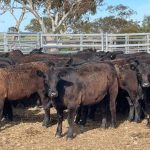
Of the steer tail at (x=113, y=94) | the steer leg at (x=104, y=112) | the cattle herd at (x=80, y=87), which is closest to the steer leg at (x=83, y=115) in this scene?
the cattle herd at (x=80, y=87)

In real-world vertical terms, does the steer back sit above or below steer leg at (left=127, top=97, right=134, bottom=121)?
above

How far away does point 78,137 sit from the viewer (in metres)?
7.63

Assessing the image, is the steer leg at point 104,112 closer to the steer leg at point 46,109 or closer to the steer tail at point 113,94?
the steer tail at point 113,94

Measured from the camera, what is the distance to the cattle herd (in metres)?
7.61

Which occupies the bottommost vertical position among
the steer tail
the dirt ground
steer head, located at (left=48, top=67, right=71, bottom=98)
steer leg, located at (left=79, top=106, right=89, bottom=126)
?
the dirt ground

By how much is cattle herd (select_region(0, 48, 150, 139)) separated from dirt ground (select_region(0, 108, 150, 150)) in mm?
213

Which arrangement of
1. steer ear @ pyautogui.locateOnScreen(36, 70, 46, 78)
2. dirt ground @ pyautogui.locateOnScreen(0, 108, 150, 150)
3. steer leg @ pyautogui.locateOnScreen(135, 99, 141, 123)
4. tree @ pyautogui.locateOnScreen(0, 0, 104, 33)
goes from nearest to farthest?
1. dirt ground @ pyautogui.locateOnScreen(0, 108, 150, 150)
2. steer ear @ pyautogui.locateOnScreen(36, 70, 46, 78)
3. steer leg @ pyautogui.locateOnScreen(135, 99, 141, 123)
4. tree @ pyautogui.locateOnScreen(0, 0, 104, 33)

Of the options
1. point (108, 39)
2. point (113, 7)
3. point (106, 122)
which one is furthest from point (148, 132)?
point (113, 7)

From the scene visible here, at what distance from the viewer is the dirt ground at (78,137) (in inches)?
276

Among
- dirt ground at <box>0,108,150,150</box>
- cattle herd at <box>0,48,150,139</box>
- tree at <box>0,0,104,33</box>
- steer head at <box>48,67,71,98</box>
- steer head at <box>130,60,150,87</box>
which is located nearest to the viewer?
dirt ground at <box>0,108,150,150</box>

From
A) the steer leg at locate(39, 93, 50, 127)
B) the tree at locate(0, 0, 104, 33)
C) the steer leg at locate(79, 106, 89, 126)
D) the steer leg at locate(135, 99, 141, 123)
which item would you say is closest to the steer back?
the steer leg at locate(39, 93, 50, 127)

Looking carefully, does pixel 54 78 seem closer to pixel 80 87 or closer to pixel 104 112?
pixel 80 87

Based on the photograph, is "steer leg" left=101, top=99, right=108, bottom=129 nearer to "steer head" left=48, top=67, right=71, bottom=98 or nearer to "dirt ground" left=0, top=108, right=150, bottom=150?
"dirt ground" left=0, top=108, right=150, bottom=150

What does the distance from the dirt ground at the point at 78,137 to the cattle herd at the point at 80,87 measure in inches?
8.4
